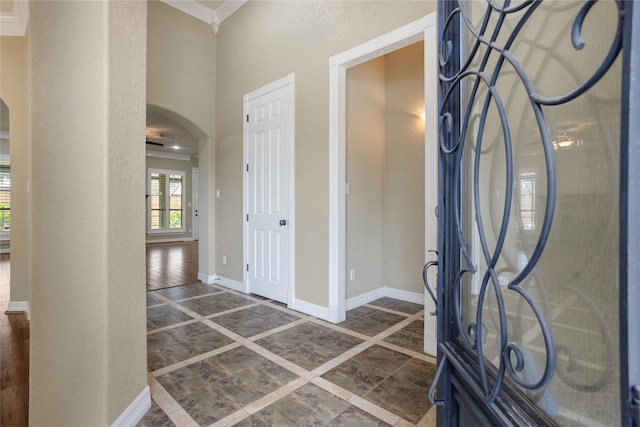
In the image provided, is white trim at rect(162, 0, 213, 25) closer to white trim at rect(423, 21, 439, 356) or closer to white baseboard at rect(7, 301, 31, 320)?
white trim at rect(423, 21, 439, 356)

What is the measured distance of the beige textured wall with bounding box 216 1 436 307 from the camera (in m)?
2.75

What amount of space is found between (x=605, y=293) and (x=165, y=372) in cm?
239

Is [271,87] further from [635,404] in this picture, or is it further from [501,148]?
[635,404]

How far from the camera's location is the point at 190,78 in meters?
4.20

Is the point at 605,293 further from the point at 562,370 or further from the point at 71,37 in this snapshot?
the point at 71,37

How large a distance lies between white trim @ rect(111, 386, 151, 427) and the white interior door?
5.91 feet

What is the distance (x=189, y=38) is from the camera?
4168mm

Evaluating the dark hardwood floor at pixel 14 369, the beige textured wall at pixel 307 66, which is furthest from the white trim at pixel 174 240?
the beige textured wall at pixel 307 66

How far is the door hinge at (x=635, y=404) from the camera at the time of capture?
0.36 meters

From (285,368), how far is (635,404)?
2055 millimetres

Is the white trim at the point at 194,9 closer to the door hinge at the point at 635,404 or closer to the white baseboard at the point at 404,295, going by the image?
the white baseboard at the point at 404,295

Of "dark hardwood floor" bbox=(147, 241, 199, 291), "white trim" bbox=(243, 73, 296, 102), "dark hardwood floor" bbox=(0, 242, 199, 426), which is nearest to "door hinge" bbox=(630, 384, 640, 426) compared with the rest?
"dark hardwood floor" bbox=(0, 242, 199, 426)

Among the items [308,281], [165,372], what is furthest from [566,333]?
[308,281]

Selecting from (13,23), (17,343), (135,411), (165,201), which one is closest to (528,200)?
(135,411)
